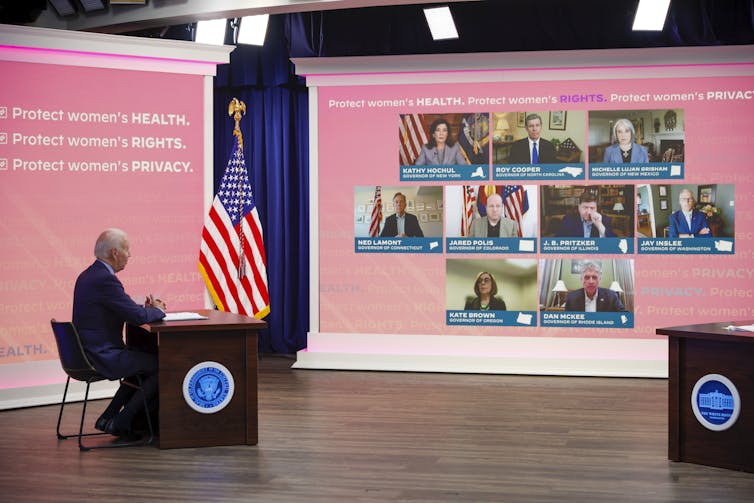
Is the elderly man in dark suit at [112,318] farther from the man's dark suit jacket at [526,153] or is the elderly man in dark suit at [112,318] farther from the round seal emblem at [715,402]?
the man's dark suit jacket at [526,153]

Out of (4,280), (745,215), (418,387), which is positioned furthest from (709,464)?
(4,280)

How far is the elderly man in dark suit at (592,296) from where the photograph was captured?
8.38 m

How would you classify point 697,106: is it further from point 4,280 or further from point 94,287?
point 4,280

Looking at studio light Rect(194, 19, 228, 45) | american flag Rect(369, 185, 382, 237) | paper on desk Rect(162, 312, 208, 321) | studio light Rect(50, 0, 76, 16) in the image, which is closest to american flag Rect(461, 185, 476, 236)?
american flag Rect(369, 185, 382, 237)

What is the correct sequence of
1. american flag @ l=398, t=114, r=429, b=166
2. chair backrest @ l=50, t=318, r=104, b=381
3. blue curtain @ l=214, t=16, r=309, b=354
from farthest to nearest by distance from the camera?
blue curtain @ l=214, t=16, r=309, b=354, american flag @ l=398, t=114, r=429, b=166, chair backrest @ l=50, t=318, r=104, b=381

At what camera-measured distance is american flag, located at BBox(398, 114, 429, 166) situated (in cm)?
865

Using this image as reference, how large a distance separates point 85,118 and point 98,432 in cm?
265

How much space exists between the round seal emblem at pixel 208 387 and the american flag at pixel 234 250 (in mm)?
2492

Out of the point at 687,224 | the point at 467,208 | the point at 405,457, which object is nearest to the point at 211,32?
the point at 467,208

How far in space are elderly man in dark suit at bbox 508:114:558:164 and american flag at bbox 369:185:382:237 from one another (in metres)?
1.27

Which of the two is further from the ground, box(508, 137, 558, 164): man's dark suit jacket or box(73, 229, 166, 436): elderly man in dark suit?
box(508, 137, 558, 164): man's dark suit jacket

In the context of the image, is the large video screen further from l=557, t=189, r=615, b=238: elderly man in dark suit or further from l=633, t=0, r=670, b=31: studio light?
l=633, t=0, r=670, b=31: studio light

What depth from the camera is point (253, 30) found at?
8.95 meters

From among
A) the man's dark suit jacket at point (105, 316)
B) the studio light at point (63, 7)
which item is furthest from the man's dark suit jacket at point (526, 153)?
the studio light at point (63, 7)
